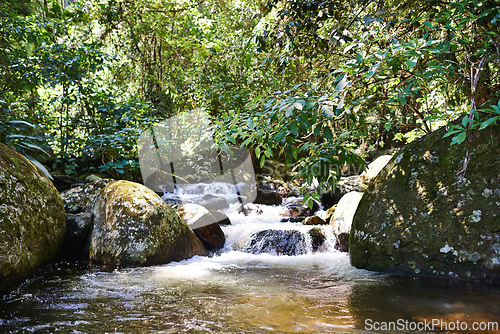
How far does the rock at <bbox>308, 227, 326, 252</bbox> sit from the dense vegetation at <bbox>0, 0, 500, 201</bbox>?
185cm

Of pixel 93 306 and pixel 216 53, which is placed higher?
pixel 216 53

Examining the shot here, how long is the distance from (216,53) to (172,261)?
22.9ft

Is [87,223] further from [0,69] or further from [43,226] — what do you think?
[0,69]

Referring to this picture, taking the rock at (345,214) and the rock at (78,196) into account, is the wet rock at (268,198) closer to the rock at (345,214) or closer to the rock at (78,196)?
the rock at (345,214)

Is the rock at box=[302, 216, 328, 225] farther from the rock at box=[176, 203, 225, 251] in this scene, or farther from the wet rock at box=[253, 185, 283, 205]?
the wet rock at box=[253, 185, 283, 205]

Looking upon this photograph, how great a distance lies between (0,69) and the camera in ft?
20.0

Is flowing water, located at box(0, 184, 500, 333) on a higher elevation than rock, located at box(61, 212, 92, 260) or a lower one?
lower

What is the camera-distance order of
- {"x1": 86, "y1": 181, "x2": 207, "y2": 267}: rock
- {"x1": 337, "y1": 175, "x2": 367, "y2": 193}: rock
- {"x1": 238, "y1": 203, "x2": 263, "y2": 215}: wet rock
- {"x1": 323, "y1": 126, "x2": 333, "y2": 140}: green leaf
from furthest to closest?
1. {"x1": 337, "y1": 175, "x2": 367, "y2": 193}: rock
2. {"x1": 238, "y1": 203, "x2": 263, "y2": 215}: wet rock
3. {"x1": 86, "y1": 181, "x2": 207, "y2": 267}: rock
4. {"x1": 323, "y1": 126, "x2": 333, "y2": 140}: green leaf

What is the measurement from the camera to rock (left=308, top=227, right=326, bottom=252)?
577 cm

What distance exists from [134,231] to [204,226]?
149cm

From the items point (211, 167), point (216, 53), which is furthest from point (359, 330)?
point (211, 167)

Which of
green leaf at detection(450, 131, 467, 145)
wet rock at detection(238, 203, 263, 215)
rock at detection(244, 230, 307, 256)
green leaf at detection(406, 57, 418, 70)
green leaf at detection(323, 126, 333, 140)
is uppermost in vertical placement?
green leaf at detection(406, 57, 418, 70)

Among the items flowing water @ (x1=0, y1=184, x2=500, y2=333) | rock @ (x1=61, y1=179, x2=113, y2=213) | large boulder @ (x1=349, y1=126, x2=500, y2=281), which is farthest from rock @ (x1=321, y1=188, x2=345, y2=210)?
rock @ (x1=61, y1=179, x2=113, y2=213)

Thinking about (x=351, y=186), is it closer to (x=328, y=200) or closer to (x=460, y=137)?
(x=328, y=200)
